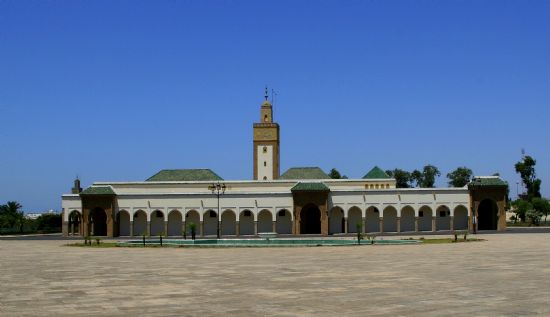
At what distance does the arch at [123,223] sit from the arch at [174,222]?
429 cm

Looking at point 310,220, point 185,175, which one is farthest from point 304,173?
point 185,175

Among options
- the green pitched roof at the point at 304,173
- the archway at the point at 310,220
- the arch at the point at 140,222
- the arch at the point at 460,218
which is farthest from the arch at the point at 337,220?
the arch at the point at 140,222

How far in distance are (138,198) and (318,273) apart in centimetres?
4484

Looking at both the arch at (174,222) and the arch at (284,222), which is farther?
the arch at (174,222)

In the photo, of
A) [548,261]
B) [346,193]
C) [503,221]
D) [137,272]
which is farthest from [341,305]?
[503,221]

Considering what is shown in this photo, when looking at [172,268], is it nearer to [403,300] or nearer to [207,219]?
[403,300]

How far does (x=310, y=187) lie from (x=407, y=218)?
11.1 meters

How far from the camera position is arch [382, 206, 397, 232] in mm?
65562

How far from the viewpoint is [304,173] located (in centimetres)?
7231

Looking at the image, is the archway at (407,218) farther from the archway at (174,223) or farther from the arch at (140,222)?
the arch at (140,222)

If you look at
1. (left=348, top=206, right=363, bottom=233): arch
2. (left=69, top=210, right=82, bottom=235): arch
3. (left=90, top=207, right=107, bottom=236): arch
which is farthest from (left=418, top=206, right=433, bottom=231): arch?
(left=69, top=210, right=82, bottom=235): arch

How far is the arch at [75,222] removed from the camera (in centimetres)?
6597

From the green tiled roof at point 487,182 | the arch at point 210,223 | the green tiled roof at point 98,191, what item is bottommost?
the arch at point 210,223

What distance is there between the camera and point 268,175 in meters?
78.1
